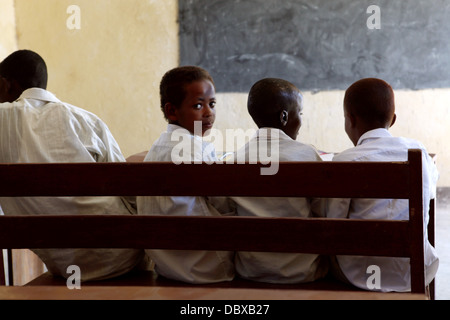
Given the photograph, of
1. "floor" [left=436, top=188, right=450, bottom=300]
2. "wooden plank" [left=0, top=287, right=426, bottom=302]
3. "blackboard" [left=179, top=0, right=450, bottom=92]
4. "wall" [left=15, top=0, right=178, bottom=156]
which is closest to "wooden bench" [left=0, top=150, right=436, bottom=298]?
"wooden plank" [left=0, top=287, right=426, bottom=302]

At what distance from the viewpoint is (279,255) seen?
1416mm

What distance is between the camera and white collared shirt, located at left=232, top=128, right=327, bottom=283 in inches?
55.8

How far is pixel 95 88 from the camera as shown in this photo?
4.93 metres

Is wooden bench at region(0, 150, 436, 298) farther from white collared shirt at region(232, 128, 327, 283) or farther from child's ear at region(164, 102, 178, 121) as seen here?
child's ear at region(164, 102, 178, 121)

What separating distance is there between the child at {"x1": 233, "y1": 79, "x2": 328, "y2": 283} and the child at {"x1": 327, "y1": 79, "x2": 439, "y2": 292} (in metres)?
0.08

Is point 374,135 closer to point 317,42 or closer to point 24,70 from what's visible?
point 24,70

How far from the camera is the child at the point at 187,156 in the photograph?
143cm

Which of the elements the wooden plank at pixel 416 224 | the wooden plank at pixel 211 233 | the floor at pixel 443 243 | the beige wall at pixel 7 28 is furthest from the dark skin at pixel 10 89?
the beige wall at pixel 7 28

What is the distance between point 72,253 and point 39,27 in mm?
3912

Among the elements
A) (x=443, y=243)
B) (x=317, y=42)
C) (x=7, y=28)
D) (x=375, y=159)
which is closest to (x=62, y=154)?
(x=375, y=159)

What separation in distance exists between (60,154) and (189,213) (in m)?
0.41
